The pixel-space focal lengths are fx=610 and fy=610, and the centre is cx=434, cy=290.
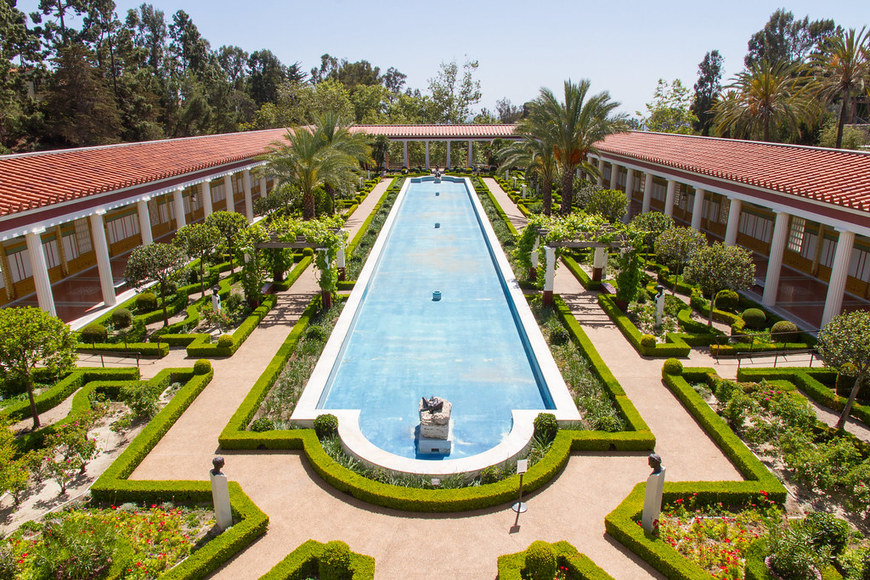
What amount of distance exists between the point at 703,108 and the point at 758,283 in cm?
5701

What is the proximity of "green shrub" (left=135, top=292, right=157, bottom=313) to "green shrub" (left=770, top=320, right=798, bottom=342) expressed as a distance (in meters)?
18.1

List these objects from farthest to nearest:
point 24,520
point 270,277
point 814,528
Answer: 1. point 270,277
2. point 24,520
3. point 814,528

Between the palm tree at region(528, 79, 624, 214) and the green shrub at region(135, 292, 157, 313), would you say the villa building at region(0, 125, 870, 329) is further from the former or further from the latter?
the palm tree at region(528, 79, 624, 214)

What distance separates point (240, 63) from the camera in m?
103

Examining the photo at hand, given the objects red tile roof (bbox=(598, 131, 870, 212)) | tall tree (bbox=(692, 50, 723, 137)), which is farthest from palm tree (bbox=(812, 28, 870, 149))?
tall tree (bbox=(692, 50, 723, 137))

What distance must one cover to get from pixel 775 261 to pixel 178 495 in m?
18.1

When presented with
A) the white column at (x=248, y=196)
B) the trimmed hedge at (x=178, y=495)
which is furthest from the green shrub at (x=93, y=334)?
the white column at (x=248, y=196)

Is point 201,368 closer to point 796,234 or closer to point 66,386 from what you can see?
point 66,386

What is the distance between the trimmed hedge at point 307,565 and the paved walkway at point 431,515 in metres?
0.34

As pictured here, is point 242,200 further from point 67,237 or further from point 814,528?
point 814,528

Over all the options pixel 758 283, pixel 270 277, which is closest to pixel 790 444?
pixel 758 283

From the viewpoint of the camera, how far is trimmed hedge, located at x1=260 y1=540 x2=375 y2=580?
848cm

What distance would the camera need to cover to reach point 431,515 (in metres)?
10.1

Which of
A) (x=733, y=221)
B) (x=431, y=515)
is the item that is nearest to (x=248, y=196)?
(x=733, y=221)
